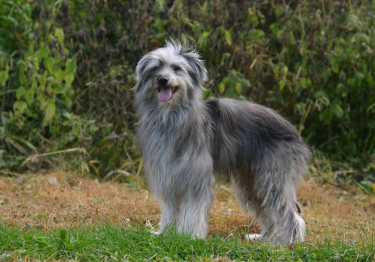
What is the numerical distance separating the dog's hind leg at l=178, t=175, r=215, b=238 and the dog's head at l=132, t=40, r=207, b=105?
873 mm

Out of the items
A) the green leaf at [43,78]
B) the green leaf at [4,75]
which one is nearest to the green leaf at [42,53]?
the green leaf at [43,78]

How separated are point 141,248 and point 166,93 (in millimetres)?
1491

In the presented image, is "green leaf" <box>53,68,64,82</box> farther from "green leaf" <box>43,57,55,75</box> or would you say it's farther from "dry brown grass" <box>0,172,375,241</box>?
"dry brown grass" <box>0,172,375,241</box>

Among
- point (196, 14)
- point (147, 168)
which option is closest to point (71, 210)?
point (147, 168)

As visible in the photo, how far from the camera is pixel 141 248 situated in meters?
4.03

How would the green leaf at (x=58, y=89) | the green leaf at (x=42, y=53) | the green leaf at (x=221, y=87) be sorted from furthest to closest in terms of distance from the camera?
the green leaf at (x=221, y=87)
the green leaf at (x=58, y=89)
the green leaf at (x=42, y=53)

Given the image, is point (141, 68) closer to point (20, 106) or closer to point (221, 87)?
point (221, 87)

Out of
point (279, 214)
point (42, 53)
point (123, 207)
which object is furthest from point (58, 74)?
point (279, 214)

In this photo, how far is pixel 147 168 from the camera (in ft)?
16.6

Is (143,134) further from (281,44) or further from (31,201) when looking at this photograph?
(281,44)

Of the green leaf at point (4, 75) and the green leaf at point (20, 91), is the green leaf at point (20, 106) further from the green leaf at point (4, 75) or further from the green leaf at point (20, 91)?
the green leaf at point (4, 75)

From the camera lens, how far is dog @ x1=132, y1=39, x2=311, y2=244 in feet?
15.8

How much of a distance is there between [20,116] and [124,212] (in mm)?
2687

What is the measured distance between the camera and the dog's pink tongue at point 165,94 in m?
4.76
